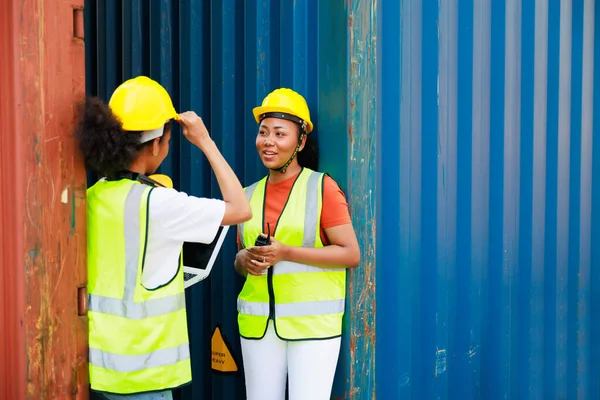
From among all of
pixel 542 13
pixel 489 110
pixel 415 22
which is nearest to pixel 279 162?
pixel 415 22

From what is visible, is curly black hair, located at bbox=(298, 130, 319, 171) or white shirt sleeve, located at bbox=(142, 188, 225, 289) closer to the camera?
white shirt sleeve, located at bbox=(142, 188, 225, 289)

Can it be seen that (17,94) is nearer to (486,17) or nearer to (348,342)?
(348,342)

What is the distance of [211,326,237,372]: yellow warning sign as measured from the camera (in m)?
3.33

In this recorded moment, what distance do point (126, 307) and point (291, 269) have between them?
0.87 meters

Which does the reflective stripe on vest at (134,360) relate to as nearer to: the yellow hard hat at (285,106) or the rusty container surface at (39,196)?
the rusty container surface at (39,196)

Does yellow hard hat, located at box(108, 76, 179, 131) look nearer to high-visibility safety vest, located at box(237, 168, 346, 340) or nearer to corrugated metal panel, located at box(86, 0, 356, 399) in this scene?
high-visibility safety vest, located at box(237, 168, 346, 340)

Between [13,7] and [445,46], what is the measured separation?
2.28 m

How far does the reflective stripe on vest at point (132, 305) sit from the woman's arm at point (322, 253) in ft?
1.96

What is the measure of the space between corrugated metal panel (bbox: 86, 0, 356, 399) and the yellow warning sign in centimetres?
9

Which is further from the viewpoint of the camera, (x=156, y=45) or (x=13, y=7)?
(x=156, y=45)

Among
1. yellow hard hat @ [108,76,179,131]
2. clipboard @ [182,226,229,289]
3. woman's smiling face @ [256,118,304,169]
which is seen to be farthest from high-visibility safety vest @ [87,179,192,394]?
woman's smiling face @ [256,118,304,169]

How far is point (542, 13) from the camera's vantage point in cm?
437

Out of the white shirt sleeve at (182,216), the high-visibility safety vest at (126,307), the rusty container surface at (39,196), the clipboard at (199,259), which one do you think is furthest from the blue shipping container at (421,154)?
the rusty container surface at (39,196)

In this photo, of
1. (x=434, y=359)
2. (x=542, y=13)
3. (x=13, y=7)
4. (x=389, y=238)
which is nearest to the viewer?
(x=13, y=7)
